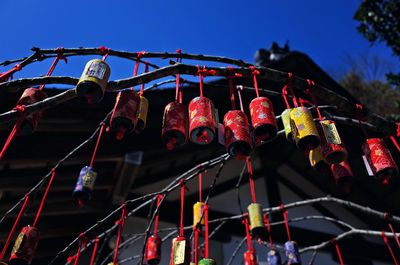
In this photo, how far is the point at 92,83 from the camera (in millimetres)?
2057

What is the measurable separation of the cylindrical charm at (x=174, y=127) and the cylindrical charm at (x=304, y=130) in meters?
0.67

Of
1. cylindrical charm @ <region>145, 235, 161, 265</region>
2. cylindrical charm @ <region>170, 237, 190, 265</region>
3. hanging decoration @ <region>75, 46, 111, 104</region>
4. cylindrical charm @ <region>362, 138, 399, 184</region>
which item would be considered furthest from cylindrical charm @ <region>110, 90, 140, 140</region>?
cylindrical charm @ <region>362, 138, 399, 184</region>

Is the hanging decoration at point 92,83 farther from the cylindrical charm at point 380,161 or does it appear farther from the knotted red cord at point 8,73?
the cylindrical charm at point 380,161

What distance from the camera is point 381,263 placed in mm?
6680

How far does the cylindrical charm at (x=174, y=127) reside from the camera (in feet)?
7.20

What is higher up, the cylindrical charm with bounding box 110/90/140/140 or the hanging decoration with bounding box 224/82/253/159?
the cylindrical charm with bounding box 110/90/140/140

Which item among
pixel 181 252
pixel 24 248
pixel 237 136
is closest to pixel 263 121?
pixel 237 136

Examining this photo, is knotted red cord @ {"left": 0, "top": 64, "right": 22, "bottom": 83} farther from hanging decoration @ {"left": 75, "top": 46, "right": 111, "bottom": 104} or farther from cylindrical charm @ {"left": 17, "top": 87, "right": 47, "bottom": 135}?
hanging decoration @ {"left": 75, "top": 46, "right": 111, "bottom": 104}

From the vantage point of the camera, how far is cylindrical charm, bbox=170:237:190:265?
2490mm

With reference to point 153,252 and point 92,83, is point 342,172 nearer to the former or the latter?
point 153,252

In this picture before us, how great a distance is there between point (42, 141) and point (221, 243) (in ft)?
9.88

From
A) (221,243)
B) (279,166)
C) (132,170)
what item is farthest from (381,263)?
(132,170)

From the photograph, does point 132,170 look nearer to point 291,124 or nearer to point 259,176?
point 291,124

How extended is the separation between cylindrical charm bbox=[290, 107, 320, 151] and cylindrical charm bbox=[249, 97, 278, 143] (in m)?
0.12
